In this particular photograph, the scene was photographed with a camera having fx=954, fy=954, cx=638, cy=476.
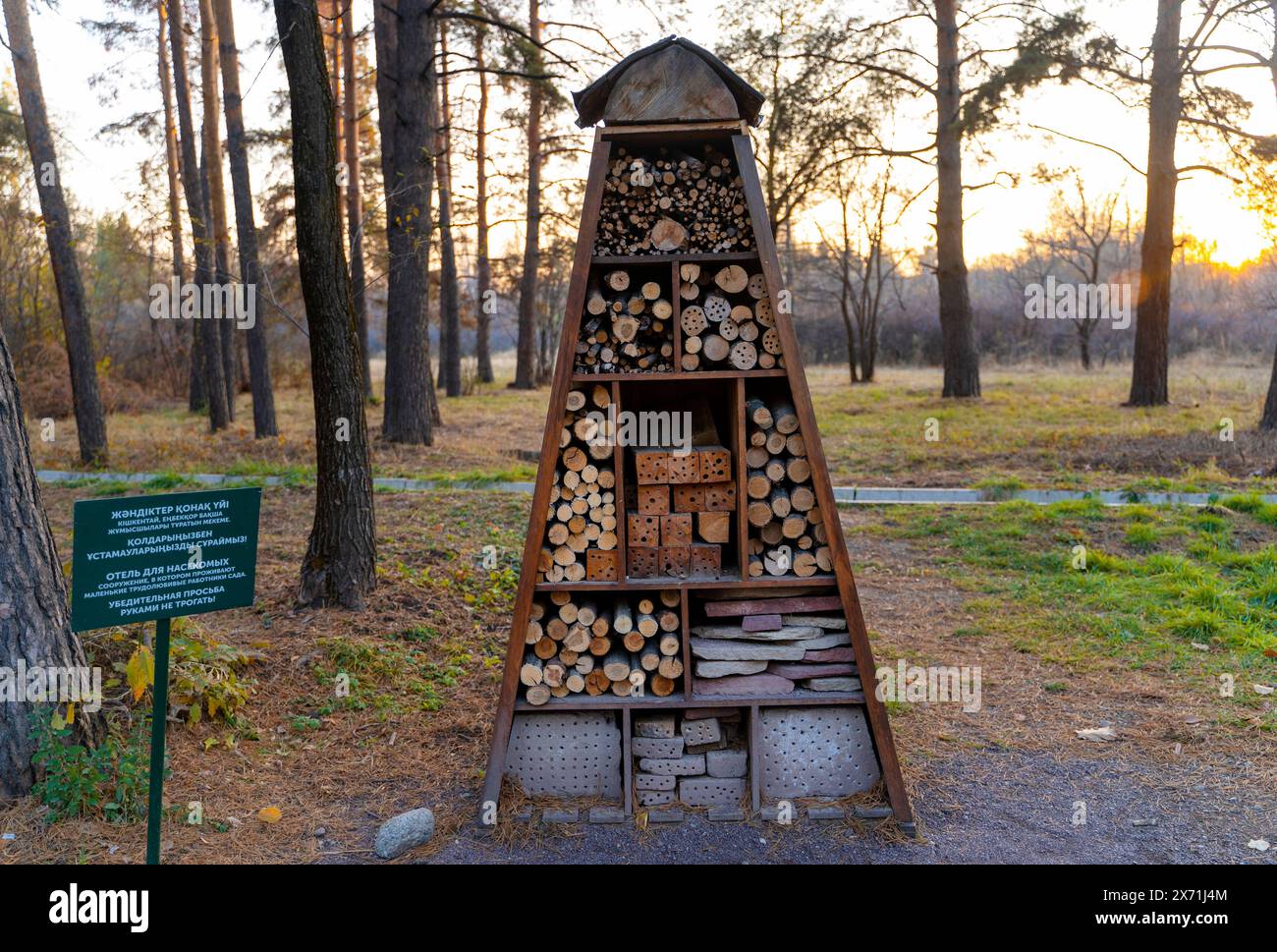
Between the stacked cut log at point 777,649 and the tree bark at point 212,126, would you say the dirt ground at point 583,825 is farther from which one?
the tree bark at point 212,126

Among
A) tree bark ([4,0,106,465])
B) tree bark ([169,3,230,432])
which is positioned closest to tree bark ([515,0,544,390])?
tree bark ([169,3,230,432])

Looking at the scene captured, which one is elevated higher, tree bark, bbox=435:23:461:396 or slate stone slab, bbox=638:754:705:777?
tree bark, bbox=435:23:461:396

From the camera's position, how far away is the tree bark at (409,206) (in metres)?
12.4

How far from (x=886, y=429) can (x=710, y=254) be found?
1269cm

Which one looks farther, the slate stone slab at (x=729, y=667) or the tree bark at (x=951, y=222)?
the tree bark at (x=951, y=222)

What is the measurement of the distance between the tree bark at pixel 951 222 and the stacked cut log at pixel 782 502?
15.1m

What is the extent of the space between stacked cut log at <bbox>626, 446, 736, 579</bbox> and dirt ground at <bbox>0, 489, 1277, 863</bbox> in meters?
1.18

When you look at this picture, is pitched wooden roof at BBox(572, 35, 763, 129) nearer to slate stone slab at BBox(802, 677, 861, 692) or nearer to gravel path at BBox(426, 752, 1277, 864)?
slate stone slab at BBox(802, 677, 861, 692)

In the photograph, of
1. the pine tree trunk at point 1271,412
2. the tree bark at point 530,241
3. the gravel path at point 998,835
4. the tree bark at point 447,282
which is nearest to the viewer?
the gravel path at point 998,835

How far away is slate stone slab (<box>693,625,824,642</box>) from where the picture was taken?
4398 mm

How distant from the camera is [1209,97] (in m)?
14.8

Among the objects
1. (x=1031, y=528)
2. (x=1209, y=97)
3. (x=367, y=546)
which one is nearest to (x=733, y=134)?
(x=367, y=546)

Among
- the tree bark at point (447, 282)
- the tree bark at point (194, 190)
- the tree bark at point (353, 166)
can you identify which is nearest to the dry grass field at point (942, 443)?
the tree bark at point (194, 190)
